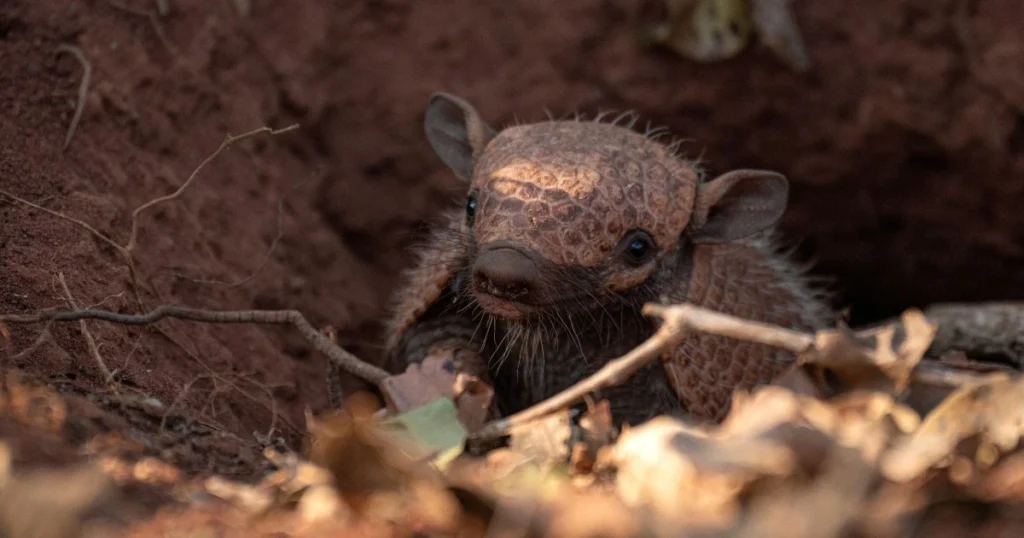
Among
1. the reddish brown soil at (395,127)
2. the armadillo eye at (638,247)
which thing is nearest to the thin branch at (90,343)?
the reddish brown soil at (395,127)

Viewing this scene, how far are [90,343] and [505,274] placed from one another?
55.0 inches

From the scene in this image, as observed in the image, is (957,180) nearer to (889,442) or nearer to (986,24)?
(986,24)

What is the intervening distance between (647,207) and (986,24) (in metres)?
2.79

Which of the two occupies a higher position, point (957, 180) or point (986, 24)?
point (986, 24)

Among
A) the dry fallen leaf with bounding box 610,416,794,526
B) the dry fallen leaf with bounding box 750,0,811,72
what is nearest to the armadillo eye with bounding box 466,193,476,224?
the dry fallen leaf with bounding box 610,416,794,526

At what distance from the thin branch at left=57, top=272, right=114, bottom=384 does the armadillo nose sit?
131 cm

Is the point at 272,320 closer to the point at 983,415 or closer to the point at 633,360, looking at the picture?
the point at 633,360

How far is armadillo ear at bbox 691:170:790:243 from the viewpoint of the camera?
16.4 ft

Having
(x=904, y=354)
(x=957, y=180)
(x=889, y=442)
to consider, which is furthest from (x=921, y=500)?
(x=957, y=180)

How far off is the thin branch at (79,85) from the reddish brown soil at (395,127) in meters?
0.04

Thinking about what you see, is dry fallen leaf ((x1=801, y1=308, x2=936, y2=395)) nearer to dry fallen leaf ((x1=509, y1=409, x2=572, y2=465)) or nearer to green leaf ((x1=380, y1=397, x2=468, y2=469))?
dry fallen leaf ((x1=509, y1=409, x2=572, y2=465))

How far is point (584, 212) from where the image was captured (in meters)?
4.42

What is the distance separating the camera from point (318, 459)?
2.77 meters

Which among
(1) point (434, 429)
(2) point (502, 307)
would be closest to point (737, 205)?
(2) point (502, 307)
